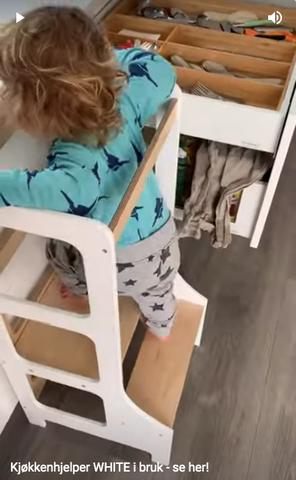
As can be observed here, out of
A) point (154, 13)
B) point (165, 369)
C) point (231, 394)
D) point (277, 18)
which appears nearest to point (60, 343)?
point (165, 369)

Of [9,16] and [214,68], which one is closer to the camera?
[9,16]

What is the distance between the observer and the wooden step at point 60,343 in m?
1.21

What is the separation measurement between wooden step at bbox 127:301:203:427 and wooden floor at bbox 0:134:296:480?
16 cm

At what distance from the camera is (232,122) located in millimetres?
1286

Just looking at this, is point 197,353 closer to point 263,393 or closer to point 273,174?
point 263,393

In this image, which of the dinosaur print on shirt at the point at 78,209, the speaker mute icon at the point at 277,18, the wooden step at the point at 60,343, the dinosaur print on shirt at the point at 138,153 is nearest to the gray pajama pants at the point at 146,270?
the wooden step at the point at 60,343

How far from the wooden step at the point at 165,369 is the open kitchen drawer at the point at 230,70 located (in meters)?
0.49

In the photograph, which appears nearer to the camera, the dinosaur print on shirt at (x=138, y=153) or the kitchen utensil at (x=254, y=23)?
the dinosaur print on shirt at (x=138, y=153)

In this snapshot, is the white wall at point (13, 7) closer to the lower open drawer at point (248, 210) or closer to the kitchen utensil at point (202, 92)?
the kitchen utensil at point (202, 92)

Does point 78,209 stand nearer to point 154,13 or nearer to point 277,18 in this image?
point 154,13

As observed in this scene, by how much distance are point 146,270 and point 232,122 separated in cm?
45

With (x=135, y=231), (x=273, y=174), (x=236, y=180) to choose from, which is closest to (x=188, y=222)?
(x=236, y=180)

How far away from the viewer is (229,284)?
171cm

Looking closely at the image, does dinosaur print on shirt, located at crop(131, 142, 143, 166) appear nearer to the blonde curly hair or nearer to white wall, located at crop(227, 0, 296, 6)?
the blonde curly hair
